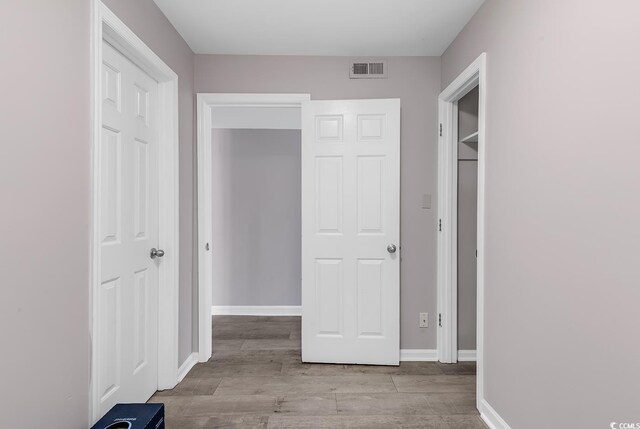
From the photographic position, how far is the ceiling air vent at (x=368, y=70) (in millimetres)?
2891

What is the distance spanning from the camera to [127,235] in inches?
78.3

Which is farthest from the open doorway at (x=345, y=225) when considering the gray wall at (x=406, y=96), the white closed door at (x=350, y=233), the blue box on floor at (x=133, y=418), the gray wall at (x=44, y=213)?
A: the gray wall at (x=44, y=213)

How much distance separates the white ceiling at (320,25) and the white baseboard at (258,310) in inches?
111

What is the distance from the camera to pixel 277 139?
432cm

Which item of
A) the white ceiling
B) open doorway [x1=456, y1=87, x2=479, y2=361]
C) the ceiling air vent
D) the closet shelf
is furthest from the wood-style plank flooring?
the white ceiling

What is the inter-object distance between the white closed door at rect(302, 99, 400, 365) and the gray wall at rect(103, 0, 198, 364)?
2.92 feet

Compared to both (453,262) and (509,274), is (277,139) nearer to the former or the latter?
(453,262)

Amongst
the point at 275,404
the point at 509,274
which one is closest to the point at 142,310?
the point at 275,404

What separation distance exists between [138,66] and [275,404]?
7.30 feet

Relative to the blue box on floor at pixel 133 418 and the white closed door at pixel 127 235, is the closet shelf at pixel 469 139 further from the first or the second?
the blue box on floor at pixel 133 418

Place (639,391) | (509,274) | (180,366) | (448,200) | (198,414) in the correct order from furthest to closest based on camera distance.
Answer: (448,200) < (180,366) < (198,414) < (509,274) < (639,391)

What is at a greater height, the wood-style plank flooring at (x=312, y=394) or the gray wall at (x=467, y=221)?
the gray wall at (x=467, y=221)

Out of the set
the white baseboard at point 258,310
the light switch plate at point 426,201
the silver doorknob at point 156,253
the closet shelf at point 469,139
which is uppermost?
the closet shelf at point 469,139

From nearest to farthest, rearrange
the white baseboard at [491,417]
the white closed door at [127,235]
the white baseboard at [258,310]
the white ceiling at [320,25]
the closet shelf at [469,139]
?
the white closed door at [127,235] → the white baseboard at [491,417] → the white ceiling at [320,25] → the closet shelf at [469,139] → the white baseboard at [258,310]
